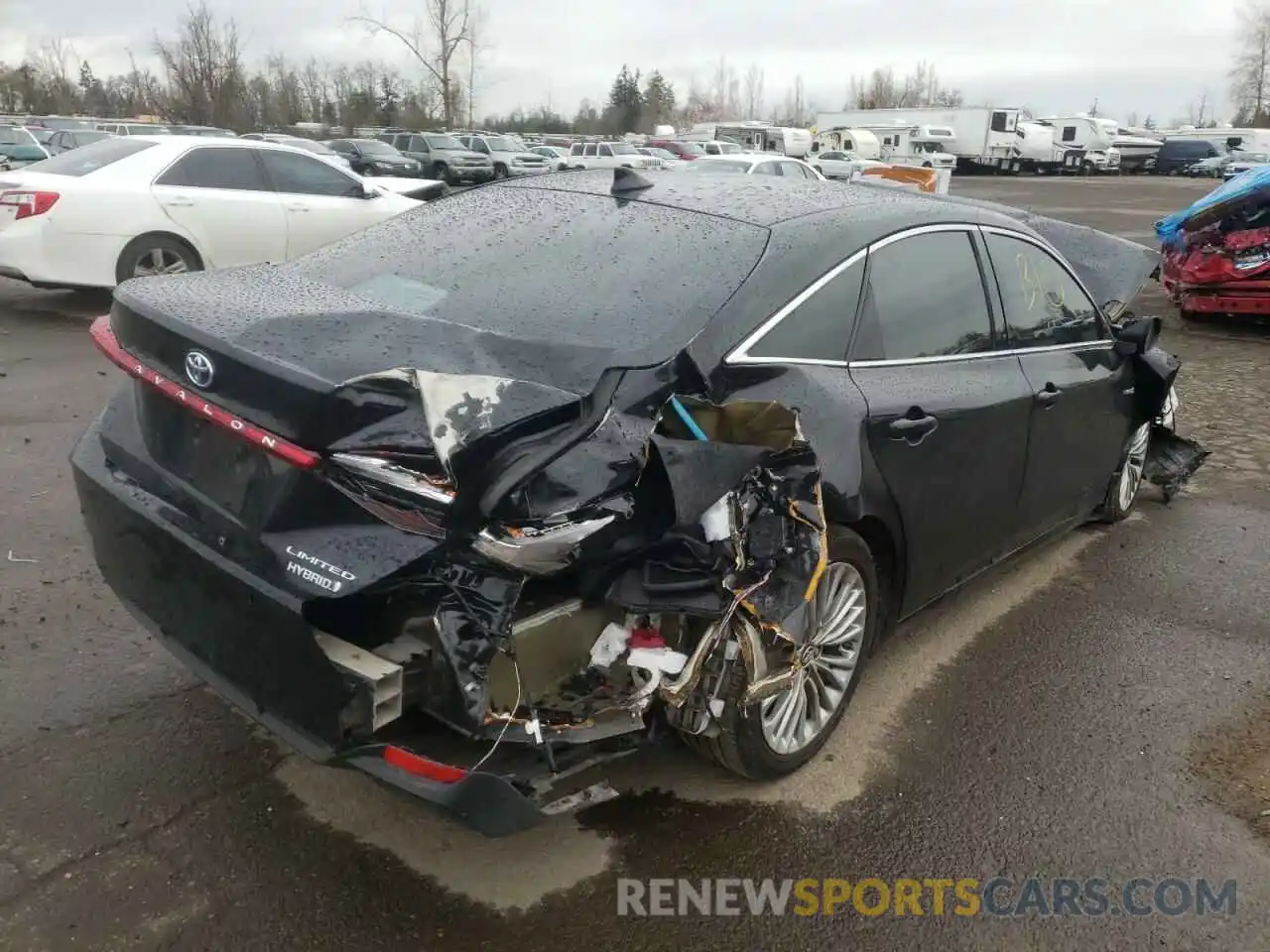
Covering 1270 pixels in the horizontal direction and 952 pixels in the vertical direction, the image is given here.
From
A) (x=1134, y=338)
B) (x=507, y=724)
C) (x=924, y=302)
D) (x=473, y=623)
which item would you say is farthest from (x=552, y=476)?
(x=1134, y=338)

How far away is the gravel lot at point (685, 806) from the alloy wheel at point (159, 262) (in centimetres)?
507

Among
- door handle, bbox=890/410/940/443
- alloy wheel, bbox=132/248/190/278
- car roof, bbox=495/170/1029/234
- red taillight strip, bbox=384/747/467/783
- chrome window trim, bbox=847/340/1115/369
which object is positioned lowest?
red taillight strip, bbox=384/747/467/783

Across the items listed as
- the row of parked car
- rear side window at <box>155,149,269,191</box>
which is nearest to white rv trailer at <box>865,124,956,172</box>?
the row of parked car

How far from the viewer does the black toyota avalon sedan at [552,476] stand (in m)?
2.27

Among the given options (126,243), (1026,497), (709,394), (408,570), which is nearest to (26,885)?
(408,570)

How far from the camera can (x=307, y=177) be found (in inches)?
394

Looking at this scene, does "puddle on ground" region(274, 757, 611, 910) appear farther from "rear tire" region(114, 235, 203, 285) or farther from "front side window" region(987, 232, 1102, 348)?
"rear tire" region(114, 235, 203, 285)

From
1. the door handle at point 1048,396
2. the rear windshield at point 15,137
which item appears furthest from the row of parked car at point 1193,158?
the door handle at point 1048,396

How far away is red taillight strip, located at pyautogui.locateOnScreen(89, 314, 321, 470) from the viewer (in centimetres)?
231

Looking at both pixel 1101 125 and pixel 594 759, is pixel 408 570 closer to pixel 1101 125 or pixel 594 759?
pixel 594 759

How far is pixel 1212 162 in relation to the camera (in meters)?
48.3

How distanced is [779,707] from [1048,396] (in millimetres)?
1812

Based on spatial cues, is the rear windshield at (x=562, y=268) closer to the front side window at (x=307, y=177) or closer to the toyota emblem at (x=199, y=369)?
the toyota emblem at (x=199, y=369)

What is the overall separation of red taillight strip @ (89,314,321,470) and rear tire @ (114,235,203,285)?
6523mm
